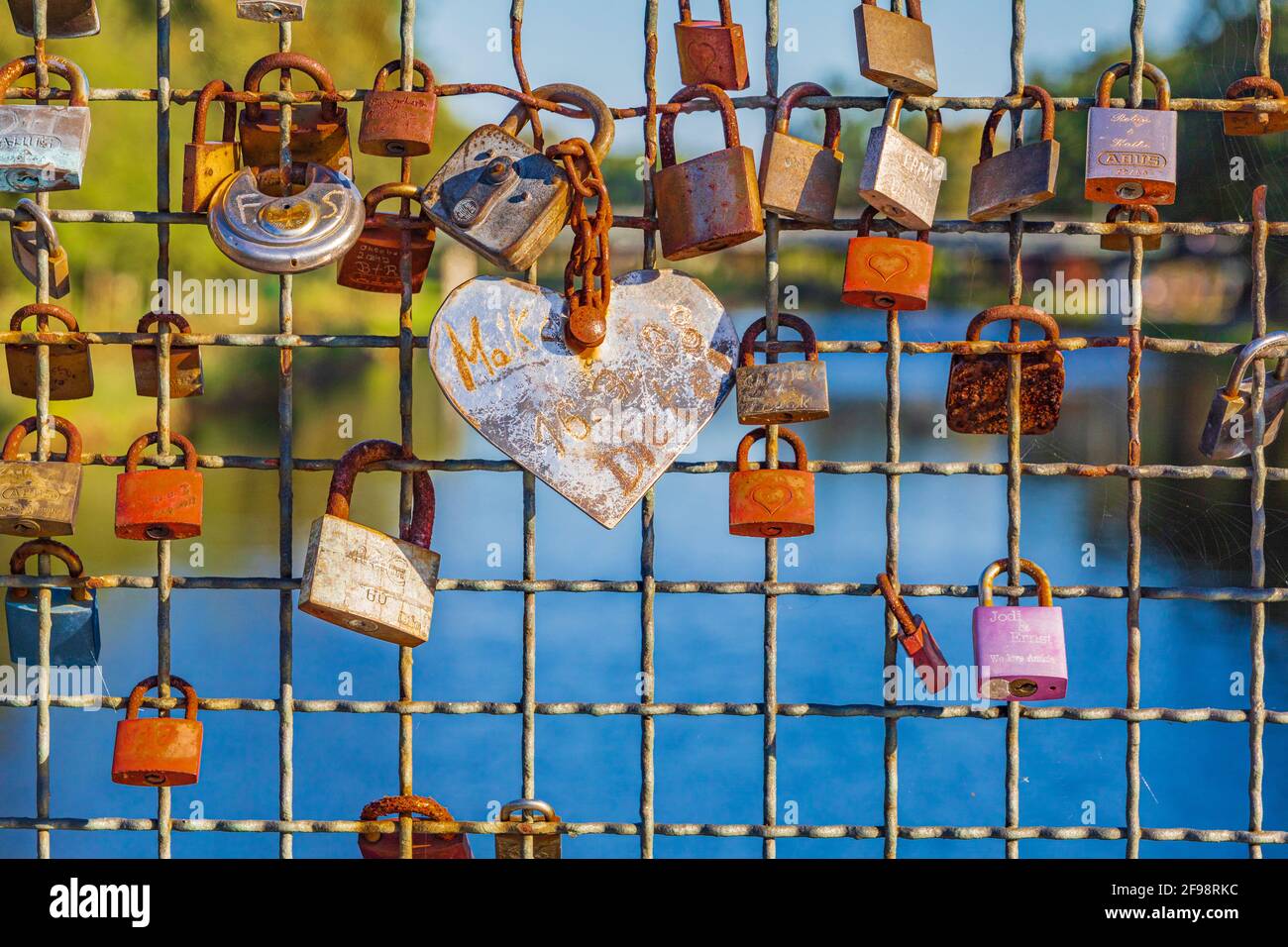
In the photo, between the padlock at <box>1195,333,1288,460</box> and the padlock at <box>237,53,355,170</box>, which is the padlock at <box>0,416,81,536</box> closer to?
the padlock at <box>237,53,355,170</box>

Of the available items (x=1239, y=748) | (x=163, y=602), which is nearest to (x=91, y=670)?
(x=163, y=602)

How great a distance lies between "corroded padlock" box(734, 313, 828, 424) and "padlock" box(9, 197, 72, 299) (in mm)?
1292

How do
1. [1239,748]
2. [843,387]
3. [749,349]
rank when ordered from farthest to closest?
[843,387]
[1239,748]
[749,349]

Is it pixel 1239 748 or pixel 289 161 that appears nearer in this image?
pixel 289 161

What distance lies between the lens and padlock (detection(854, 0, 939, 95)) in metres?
2.63

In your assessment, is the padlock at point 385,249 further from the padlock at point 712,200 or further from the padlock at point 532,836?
the padlock at point 532,836

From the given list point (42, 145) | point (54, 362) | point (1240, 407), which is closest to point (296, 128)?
point (42, 145)

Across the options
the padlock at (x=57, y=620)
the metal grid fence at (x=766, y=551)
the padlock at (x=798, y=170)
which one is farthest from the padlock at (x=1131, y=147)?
the padlock at (x=57, y=620)

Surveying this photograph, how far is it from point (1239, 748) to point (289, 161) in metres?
11.2

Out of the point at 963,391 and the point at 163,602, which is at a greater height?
the point at 963,391

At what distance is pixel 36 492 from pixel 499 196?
975 millimetres

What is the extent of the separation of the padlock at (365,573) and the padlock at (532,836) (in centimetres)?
37

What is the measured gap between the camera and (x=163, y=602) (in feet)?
9.13

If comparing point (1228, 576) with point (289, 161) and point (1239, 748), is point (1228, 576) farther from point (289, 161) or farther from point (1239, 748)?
point (289, 161)
